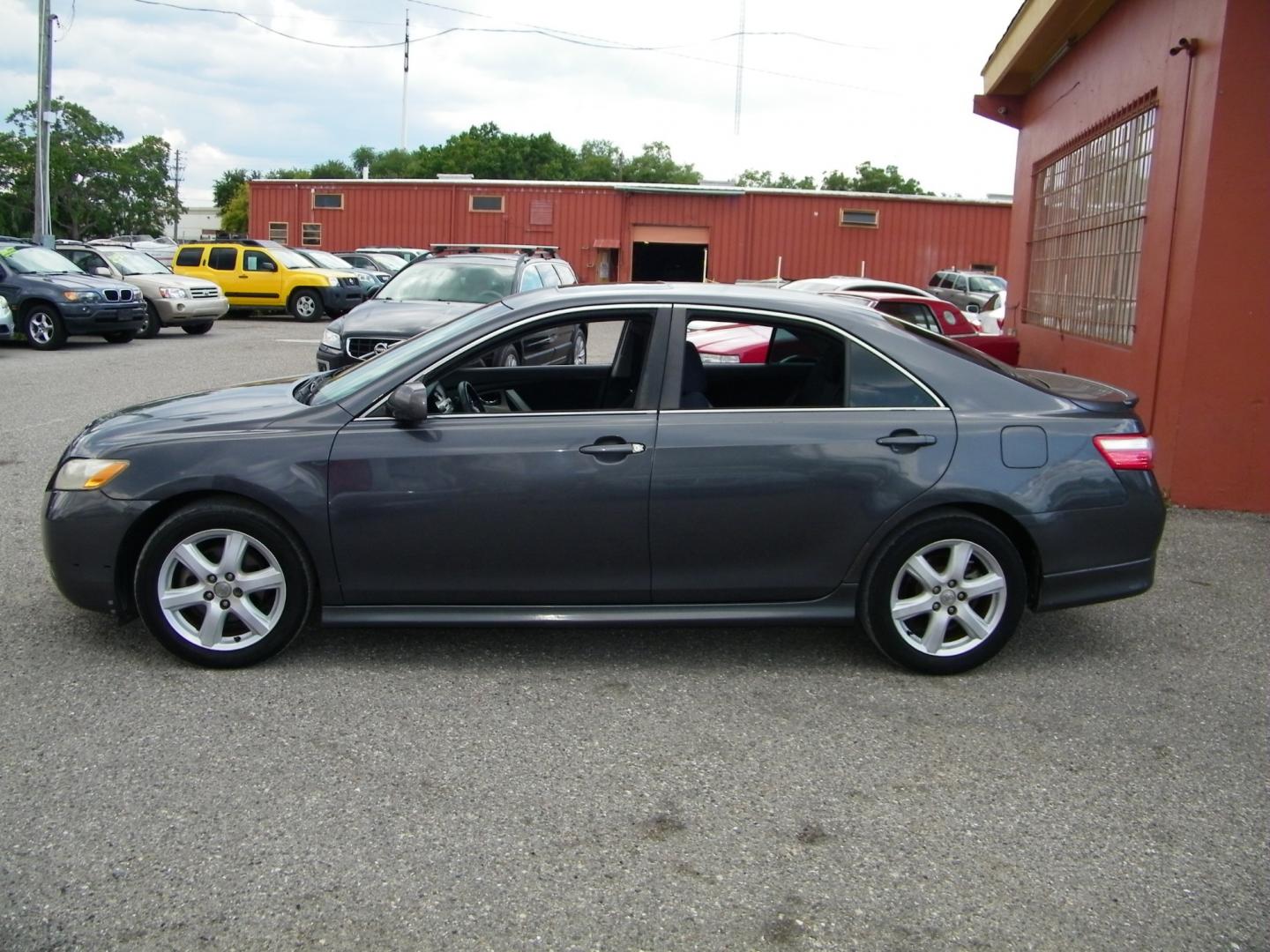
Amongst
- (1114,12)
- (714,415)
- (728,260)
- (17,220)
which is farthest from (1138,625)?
(17,220)

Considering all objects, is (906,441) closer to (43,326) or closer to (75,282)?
(43,326)

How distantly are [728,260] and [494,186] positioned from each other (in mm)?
7926

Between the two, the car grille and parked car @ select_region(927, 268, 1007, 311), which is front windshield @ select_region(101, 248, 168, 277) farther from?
parked car @ select_region(927, 268, 1007, 311)

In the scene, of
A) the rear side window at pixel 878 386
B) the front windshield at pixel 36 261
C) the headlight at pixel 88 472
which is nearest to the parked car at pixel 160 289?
the front windshield at pixel 36 261

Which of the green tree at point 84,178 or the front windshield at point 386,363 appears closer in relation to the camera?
the front windshield at point 386,363

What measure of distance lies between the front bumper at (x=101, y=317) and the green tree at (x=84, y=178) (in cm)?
6888

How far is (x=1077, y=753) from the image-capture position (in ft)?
13.7

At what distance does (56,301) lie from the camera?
18125mm

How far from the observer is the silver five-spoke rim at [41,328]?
18.2 m

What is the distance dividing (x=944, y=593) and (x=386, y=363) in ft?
8.12

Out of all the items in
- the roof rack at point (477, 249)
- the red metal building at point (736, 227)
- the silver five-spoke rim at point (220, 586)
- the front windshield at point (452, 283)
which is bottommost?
the silver five-spoke rim at point (220, 586)

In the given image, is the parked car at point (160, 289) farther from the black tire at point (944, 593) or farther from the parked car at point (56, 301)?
the black tire at point (944, 593)

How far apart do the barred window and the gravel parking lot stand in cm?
468

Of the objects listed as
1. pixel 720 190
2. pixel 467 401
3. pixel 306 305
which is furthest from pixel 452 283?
pixel 720 190
